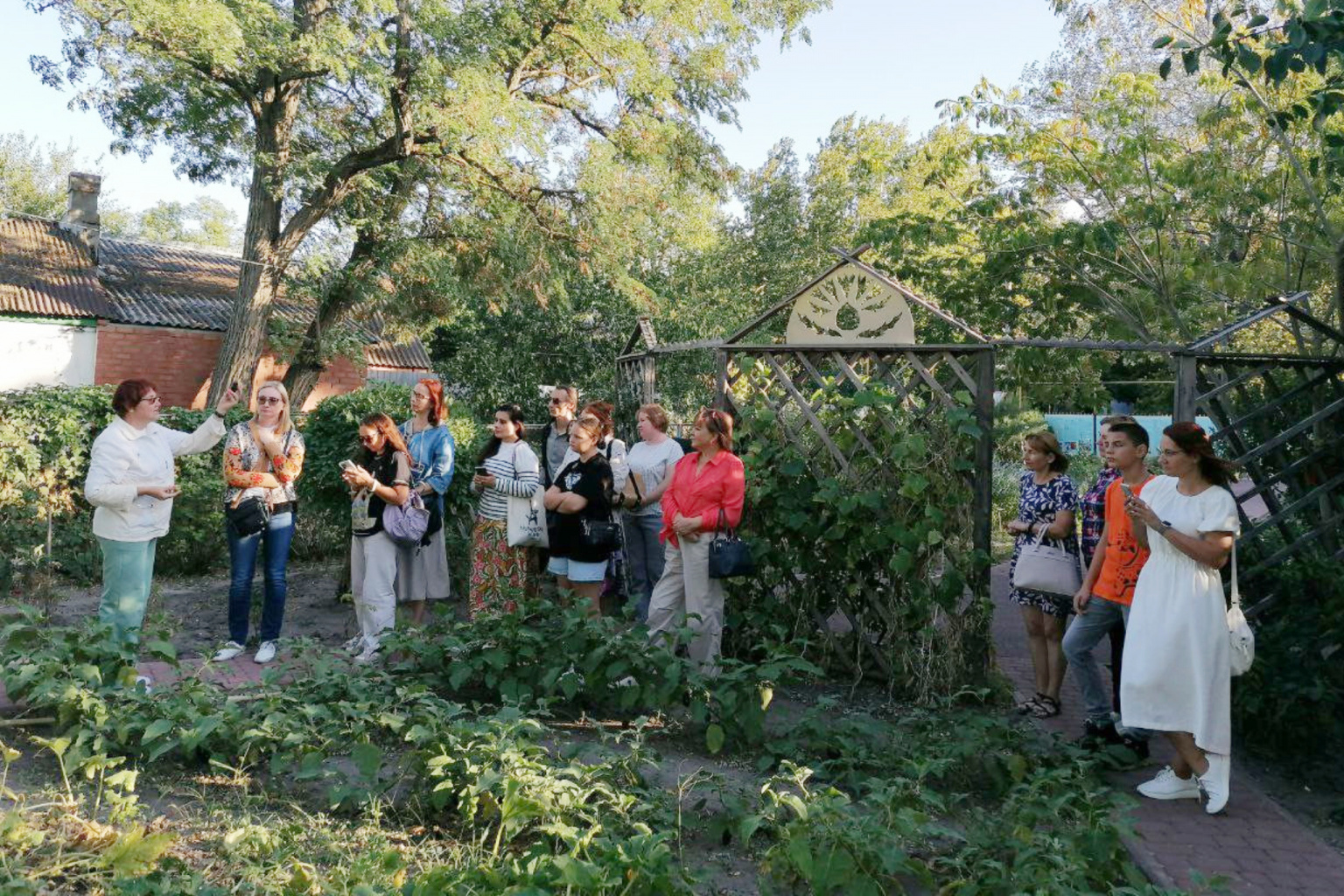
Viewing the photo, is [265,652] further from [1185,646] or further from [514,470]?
[1185,646]

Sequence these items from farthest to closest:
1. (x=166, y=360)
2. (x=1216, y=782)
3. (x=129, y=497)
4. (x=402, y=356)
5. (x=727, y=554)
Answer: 1. (x=402, y=356)
2. (x=166, y=360)
3. (x=727, y=554)
4. (x=129, y=497)
5. (x=1216, y=782)

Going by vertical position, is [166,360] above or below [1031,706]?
above

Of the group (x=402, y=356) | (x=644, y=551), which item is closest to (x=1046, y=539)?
(x=644, y=551)

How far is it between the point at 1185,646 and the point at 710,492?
2.52 meters

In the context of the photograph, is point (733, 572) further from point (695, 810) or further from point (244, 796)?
point (244, 796)

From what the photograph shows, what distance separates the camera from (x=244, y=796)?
4.13 meters

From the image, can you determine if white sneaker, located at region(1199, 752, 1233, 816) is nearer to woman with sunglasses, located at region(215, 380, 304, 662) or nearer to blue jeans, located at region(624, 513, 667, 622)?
blue jeans, located at region(624, 513, 667, 622)

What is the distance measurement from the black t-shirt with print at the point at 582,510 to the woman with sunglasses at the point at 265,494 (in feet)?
5.50

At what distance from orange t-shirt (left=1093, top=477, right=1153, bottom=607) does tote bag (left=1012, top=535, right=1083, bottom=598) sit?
50 cm

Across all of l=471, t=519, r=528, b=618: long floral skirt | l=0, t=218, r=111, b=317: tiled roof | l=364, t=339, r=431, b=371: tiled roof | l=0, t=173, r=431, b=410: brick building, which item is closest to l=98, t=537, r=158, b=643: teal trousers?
l=471, t=519, r=528, b=618: long floral skirt

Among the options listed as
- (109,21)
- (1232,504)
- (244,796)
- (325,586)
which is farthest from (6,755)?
(109,21)

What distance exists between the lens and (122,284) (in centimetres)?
2475

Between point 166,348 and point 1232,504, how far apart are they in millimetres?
23184

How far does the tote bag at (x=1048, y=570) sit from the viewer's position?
6.03 m
